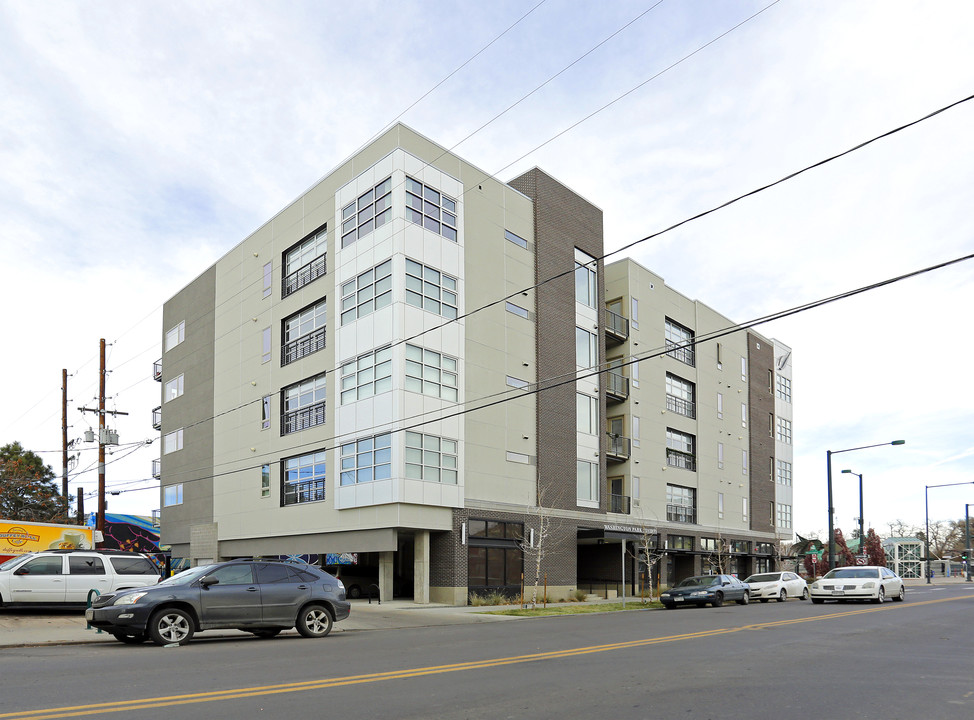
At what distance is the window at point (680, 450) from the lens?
50.7m

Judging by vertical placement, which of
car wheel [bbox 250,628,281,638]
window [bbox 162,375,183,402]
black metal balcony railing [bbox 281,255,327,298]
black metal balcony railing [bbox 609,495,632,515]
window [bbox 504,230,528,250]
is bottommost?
car wheel [bbox 250,628,281,638]

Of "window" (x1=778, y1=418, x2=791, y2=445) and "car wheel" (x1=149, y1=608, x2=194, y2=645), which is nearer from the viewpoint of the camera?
"car wheel" (x1=149, y1=608, x2=194, y2=645)

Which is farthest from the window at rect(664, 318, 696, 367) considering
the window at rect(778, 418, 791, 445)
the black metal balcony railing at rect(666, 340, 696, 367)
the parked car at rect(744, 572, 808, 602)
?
the parked car at rect(744, 572, 808, 602)

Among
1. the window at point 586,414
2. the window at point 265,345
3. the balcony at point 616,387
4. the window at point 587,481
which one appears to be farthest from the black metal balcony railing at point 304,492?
the balcony at point 616,387

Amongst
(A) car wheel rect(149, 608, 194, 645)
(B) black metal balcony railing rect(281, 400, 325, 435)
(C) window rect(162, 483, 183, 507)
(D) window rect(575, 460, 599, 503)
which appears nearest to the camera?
(A) car wheel rect(149, 608, 194, 645)

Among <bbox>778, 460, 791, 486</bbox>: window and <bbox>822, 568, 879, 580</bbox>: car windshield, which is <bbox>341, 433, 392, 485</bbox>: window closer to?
<bbox>822, 568, 879, 580</bbox>: car windshield

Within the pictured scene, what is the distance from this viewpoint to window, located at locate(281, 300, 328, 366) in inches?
1484

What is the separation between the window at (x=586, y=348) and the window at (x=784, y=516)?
29.8 metres

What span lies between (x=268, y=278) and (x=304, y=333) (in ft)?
16.1

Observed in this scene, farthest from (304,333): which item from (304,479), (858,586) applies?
(858,586)

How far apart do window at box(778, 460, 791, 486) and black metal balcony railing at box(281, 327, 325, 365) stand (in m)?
41.3

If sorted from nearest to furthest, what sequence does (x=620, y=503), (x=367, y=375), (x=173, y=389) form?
(x=367, y=375) → (x=620, y=503) → (x=173, y=389)

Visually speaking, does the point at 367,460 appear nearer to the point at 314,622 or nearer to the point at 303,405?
the point at 303,405

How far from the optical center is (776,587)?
116 ft
